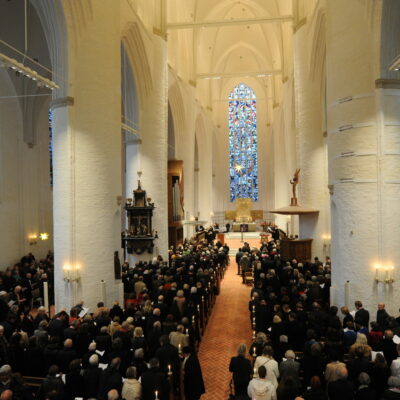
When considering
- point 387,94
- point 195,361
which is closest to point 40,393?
point 195,361

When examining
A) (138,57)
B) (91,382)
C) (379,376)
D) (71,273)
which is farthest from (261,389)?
(138,57)

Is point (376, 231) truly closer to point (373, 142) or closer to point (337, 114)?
point (373, 142)

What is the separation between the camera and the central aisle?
7791mm

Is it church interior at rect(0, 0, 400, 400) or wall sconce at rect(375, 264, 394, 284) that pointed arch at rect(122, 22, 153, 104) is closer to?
church interior at rect(0, 0, 400, 400)

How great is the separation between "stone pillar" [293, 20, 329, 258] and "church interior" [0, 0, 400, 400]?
0.07m

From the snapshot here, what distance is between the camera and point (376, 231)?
34.0ft

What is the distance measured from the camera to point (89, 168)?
38.9 feet

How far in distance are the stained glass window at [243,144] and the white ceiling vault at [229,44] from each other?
4.51 feet

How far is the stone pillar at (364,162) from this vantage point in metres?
10.3

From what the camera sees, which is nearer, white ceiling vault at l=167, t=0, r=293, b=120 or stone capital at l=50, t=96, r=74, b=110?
stone capital at l=50, t=96, r=74, b=110

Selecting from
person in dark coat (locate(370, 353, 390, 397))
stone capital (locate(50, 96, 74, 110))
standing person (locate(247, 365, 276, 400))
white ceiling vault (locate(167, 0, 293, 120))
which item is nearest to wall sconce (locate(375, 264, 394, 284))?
person in dark coat (locate(370, 353, 390, 397))

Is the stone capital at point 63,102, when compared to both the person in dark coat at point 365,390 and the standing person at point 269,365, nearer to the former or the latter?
the standing person at point 269,365

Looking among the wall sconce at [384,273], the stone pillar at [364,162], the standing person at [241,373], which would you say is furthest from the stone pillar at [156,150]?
the standing person at [241,373]

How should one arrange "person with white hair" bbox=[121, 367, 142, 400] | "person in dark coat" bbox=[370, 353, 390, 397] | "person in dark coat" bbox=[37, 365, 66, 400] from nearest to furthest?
"person in dark coat" bbox=[37, 365, 66, 400] < "person with white hair" bbox=[121, 367, 142, 400] < "person in dark coat" bbox=[370, 353, 390, 397]
